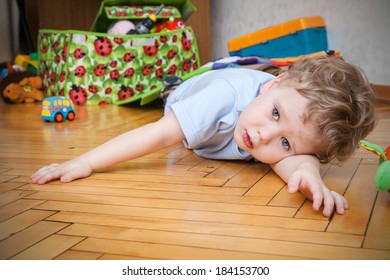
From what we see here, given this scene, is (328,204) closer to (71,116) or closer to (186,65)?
(71,116)

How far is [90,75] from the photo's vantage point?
2.16 m

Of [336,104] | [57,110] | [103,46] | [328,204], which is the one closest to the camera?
[328,204]

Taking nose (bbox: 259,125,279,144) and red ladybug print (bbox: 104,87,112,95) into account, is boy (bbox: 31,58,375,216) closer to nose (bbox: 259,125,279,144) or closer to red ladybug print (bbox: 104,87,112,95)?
nose (bbox: 259,125,279,144)

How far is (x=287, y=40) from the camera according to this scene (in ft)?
7.57

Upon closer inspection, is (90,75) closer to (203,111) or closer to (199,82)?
(199,82)

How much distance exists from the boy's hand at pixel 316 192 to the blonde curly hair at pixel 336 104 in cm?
11

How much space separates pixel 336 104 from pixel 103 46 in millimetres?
1371

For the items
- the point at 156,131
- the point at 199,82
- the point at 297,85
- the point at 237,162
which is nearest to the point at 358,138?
the point at 297,85

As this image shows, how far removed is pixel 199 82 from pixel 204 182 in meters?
0.42

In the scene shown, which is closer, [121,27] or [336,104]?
[336,104]

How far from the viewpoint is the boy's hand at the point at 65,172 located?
1.03 meters

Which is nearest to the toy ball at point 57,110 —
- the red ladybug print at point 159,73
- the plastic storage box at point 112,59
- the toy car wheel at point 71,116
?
the toy car wheel at point 71,116

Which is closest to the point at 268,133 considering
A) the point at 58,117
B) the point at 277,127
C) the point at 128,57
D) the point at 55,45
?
the point at 277,127

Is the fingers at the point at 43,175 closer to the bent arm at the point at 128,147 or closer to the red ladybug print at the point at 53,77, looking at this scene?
the bent arm at the point at 128,147
